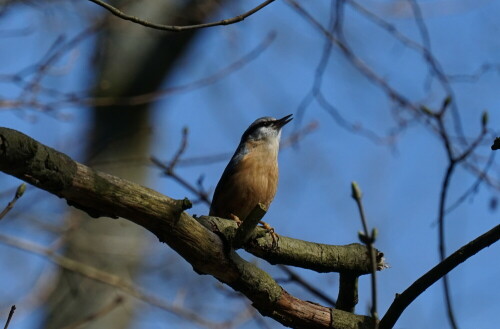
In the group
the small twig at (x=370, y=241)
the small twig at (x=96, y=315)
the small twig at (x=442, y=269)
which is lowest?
the small twig at (x=370, y=241)

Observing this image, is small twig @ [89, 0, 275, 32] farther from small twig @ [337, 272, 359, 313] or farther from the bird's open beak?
the bird's open beak

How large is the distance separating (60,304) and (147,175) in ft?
7.13

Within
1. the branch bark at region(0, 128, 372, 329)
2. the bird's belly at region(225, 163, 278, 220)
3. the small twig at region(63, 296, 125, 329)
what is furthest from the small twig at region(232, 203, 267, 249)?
the bird's belly at region(225, 163, 278, 220)

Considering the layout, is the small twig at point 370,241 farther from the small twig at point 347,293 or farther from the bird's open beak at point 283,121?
the bird's open beak at point 283,121

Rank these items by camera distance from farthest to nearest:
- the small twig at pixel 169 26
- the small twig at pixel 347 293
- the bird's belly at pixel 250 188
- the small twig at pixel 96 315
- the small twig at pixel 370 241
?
the bird's belly at pixel 250 188 < the small twig at pixel 96 315 < the small twig at pixel 347 293 < the small twig at pixel 169 26 < the small twig at pixel 370 241

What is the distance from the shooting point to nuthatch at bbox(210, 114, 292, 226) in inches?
201

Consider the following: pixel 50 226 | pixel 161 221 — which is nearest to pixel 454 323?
pixel 161 221

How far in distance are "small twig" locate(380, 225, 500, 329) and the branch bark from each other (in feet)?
1.09

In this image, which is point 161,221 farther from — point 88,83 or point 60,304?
point 88,83

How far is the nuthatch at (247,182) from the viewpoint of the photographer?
511 centimetres

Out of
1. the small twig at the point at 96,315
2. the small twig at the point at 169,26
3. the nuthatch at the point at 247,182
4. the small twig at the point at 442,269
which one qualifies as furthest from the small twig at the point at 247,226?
the nuthatch at the point at 247,182

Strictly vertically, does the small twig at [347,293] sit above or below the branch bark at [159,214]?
above

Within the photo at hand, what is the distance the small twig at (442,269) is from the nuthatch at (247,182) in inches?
84.1

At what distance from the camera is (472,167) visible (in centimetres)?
514
